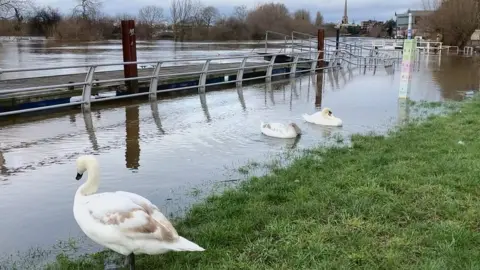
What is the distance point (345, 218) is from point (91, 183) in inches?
84.6

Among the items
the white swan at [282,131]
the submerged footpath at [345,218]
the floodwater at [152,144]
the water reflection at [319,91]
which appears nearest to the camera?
the submerged footpath at [345,218]

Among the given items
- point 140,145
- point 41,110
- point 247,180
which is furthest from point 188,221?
point 41,110

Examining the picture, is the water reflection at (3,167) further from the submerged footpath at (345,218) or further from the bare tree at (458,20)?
the bare tree at (458,20)

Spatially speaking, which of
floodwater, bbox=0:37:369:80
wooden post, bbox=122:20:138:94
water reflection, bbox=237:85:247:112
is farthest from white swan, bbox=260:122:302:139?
wooden post, bbox=122:20:138:94

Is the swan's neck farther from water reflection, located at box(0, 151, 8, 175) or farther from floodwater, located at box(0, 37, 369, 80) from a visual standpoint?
floodwater, located at box(0, 37, 369, 80)

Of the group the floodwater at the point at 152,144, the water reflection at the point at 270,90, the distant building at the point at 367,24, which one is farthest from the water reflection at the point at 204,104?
the distant building at the point at 367,24

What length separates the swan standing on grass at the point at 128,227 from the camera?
11.1ft

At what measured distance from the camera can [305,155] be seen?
7027 millimetres

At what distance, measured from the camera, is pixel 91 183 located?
3816 millimetres

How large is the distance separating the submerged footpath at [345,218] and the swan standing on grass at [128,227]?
313mm

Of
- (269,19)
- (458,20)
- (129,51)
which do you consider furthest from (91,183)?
(269,19)

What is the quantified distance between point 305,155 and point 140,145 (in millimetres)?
2508

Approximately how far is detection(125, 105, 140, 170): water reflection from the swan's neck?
2550mm

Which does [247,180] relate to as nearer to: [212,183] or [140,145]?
[212,183]
